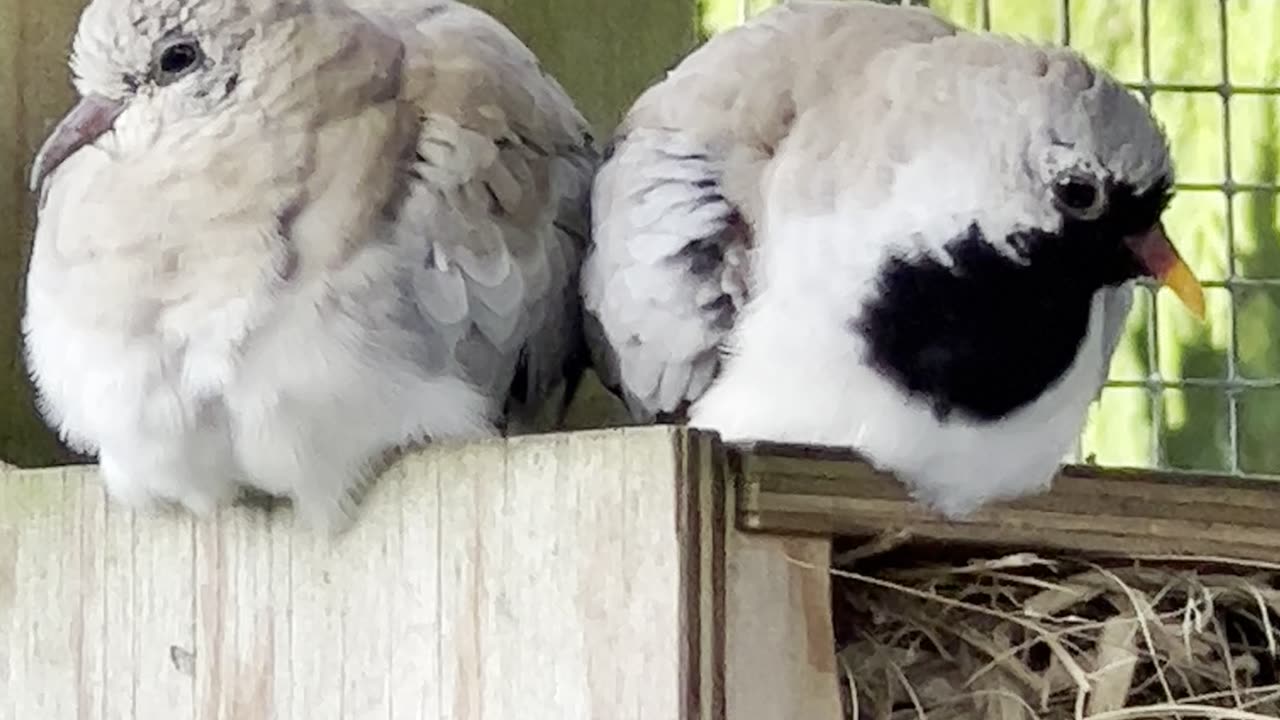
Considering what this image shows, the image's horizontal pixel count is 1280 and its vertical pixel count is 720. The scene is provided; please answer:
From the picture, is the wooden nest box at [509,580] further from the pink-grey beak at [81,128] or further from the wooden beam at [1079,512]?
the pink-grey beak at [81,128]

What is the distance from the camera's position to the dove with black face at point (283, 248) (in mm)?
889

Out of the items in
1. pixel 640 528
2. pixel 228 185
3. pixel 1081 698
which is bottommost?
pixel 1081 698

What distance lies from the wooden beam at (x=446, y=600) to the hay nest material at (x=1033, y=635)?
0.21ft

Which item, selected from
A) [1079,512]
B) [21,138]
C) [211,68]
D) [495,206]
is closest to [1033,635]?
[1079,512]

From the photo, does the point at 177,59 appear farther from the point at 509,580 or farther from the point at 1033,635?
the point at 1033,635

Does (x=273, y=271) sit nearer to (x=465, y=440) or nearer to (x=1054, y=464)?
(x=465, y=440)

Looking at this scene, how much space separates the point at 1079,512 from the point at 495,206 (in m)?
0.29

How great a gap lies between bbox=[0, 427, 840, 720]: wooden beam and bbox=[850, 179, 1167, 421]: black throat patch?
0.55ft

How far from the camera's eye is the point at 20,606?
96 cm

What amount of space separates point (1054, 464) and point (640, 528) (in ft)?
0.80

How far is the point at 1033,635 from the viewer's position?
878 millimetres

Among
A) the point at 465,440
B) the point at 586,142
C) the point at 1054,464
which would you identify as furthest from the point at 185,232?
the point at 1054,464

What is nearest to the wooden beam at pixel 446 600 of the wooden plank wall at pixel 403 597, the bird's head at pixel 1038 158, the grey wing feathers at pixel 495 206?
the wooden plank wall at pixel 403 597

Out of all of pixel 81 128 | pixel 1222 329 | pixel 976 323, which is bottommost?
pixel 1222 329
